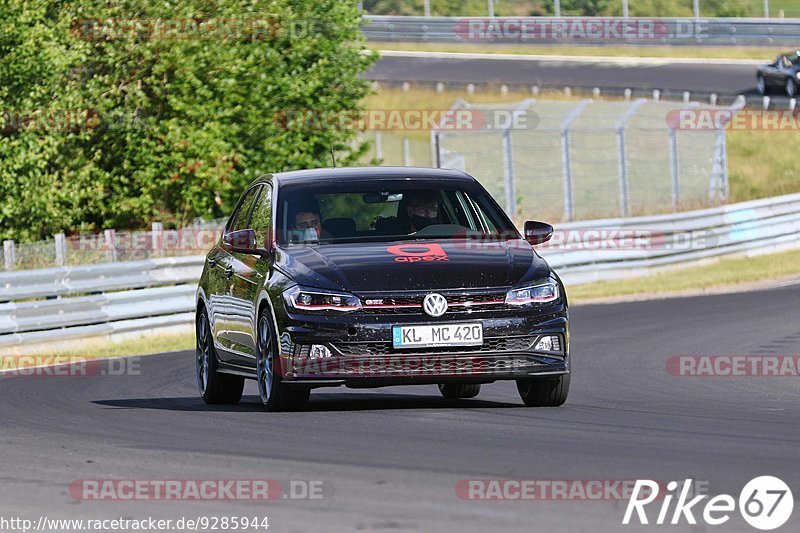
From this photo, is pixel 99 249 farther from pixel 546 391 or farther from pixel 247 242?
pixel 546 391

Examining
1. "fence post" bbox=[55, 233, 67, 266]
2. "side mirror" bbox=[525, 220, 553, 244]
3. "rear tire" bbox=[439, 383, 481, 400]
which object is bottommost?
"fence post" bbox=[55, 233, 67, 266]

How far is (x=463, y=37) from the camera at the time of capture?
228 ft

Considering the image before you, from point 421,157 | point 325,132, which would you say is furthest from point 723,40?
point 325,132

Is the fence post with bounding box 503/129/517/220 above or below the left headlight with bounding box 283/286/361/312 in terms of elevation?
below

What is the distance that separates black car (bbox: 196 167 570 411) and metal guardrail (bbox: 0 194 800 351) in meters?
8.65

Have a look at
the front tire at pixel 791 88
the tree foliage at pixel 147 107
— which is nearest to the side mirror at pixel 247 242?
the tree foliage at pixel 147 107

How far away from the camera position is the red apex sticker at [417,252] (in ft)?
34.6

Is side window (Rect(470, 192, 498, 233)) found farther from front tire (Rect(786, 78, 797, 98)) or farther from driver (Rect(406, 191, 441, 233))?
front tire (Rect(786, 78, 797, 98))

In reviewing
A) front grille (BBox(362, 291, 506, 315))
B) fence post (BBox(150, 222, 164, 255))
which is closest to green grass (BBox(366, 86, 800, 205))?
fence post (BBox(150, 222, 164, 255))

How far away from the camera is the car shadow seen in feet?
36.8

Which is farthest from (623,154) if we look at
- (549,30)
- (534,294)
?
(549,30)

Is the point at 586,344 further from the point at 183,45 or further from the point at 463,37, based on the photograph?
the point at 463,37

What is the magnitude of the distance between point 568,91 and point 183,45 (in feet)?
91.3

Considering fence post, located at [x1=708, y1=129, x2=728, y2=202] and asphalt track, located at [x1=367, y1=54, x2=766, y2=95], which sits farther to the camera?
asphalt track, located at [x1=367, y1=54, x2=766, y2=95]
